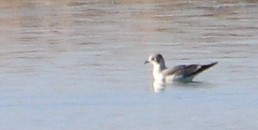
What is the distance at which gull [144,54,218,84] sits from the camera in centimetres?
1509

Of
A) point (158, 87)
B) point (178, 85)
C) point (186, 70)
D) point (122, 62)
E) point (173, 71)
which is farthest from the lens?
point (122, 62)

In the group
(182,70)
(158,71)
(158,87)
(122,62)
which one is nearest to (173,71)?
(182,70)

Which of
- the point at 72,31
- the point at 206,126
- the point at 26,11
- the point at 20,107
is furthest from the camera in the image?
the point at 26,11

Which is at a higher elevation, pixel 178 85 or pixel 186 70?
pixel 186 70

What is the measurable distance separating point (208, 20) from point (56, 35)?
2.55 m

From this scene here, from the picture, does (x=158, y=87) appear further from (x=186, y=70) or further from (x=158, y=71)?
(x=158, y=71)

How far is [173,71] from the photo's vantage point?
15.2 meters

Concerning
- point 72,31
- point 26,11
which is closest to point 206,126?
point 72,31

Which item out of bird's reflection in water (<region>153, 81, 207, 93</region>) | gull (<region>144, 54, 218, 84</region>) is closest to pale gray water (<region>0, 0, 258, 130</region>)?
bird's reflection in water (<region>153, 81, 207, 93</region>)

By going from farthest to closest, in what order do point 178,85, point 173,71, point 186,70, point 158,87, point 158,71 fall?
point 158,71, point 173,71, point 186,70, point 178,85, point 158,87

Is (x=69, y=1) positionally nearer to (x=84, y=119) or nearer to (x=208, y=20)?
(x=208, y=20)

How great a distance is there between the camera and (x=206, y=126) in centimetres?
1223

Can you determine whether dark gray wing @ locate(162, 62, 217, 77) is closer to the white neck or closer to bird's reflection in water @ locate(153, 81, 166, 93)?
the white neck

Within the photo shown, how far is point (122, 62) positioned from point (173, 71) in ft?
3.75
